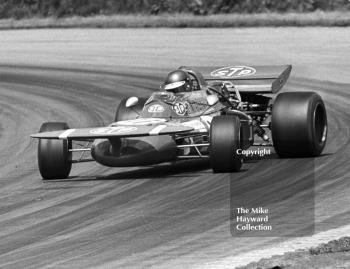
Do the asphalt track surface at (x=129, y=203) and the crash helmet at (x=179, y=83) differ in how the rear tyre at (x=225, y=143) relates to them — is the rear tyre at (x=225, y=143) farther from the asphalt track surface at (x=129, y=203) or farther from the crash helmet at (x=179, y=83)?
the crash helmet at (x=179, y=83)

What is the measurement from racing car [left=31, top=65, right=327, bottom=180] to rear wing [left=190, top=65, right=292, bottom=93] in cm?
2

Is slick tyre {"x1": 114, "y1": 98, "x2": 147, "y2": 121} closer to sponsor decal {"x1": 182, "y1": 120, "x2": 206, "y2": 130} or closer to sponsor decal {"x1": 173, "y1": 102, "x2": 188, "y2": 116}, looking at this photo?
sponsor decal {"x1": 173, "y1": 102, "x2": 188, "y2": 116}

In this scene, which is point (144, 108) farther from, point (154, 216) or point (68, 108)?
point (68, 108)

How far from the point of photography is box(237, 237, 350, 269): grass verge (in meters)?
8.64

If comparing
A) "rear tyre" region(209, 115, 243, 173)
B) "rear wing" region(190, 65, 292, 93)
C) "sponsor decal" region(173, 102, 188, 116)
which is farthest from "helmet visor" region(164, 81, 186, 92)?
"rear tyre" region(209, 115, 243, 173)

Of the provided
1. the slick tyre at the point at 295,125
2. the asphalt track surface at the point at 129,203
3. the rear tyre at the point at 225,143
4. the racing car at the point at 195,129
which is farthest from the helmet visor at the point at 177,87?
the rear tyre at the point at 225,143

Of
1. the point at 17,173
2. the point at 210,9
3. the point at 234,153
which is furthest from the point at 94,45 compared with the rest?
the point at 234,153

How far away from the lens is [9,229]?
12.0m

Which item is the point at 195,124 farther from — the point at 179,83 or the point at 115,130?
the point at 115,130

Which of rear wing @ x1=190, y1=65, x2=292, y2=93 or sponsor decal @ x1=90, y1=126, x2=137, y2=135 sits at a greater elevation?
sponsor decal @ x1=90, y1=126, x2=137, y2=135

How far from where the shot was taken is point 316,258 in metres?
8.92

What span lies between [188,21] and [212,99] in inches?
801

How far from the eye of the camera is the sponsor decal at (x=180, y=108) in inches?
617

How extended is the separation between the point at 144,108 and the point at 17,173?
2.26 m
